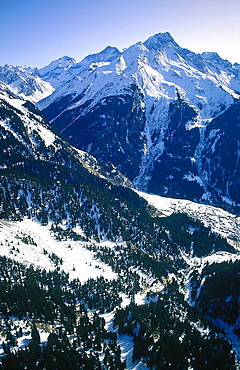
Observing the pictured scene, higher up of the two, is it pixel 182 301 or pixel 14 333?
pixel 182 301

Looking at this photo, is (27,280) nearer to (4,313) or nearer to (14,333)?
(4,313)

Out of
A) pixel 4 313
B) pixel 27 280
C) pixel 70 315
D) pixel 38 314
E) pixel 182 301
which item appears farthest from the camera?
pixel 182 301

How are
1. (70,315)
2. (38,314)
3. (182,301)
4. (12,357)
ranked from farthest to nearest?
(182,301) → (70,315) → (38,314) → (12,357)

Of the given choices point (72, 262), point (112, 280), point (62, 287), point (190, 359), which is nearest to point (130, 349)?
point (190, 359)

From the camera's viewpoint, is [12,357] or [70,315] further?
[70,315]

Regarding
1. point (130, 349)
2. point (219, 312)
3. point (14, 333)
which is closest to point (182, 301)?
point (219, 312)

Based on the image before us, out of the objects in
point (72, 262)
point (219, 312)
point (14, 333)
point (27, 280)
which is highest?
point (72, 262)

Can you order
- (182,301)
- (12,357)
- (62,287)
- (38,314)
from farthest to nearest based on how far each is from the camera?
(182,301) < (62,287) < (38,314) < (12,357)

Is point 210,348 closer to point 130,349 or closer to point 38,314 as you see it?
point 130,349

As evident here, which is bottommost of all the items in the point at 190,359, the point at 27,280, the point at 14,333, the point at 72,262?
the point at 190,359
